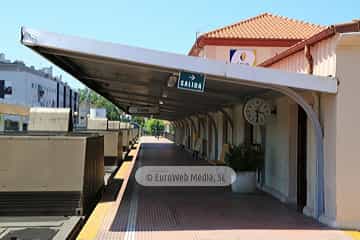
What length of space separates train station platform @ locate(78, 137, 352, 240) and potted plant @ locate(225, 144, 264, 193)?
266mm

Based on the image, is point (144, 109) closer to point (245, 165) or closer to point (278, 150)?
point (245, 165)

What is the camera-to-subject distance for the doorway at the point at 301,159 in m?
9.59

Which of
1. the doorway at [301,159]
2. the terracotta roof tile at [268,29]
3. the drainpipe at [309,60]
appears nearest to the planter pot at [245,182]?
the doorway at [301,159]

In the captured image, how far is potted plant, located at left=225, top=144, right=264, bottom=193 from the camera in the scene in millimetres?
11219

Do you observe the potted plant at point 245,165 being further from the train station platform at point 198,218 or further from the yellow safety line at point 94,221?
the yellow safety line at point 94,221

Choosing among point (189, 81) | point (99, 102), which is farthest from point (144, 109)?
point (99, 102)

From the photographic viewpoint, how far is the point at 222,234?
7082mm

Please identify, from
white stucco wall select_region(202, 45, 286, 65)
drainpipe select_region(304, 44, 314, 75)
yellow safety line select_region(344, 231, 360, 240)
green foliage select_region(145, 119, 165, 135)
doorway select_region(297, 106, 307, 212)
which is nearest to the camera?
yellow safety line select_region(344, 231, 360, 240)

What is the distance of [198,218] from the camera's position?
832 cm

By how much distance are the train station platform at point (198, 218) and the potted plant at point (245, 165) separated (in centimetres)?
27

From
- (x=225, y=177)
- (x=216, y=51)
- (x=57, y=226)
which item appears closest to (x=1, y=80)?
(x=216, y=51)

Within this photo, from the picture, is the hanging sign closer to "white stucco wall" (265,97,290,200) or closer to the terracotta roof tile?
the terracotta roof tile

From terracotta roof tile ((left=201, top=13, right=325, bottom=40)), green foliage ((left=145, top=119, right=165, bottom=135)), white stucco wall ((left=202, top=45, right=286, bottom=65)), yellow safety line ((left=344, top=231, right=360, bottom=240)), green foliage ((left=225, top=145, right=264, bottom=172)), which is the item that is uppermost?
terracotta roof tile ((left=201, top=13, right=325, bottom=40))

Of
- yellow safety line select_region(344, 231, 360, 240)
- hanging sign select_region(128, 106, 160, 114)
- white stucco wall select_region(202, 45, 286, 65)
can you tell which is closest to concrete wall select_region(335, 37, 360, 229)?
yellow safety line select_region(344, 231, 360, 240)
